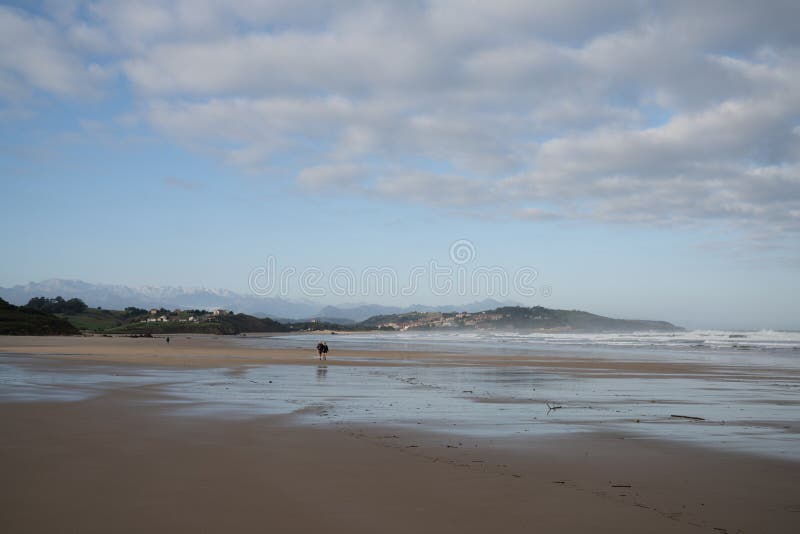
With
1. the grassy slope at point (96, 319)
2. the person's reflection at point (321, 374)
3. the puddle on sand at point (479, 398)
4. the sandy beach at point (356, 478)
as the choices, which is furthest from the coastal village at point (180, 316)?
the sandy beach at point (356, 478)

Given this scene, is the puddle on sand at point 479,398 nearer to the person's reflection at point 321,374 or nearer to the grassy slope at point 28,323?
the person's reflection at point 321,374

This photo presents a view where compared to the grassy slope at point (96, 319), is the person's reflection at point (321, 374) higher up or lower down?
lower down

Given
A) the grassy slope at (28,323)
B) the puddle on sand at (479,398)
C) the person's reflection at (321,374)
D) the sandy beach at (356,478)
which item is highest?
the grassy slope at (28,323)

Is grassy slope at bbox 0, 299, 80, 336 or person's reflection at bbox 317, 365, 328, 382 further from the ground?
grassy slope at bbox 0, 299, 80, 336

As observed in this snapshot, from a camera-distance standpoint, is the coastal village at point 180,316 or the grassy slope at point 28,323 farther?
the coastal village at point 180,316

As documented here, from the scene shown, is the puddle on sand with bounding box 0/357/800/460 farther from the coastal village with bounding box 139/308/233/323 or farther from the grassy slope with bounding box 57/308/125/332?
the coastal village with bounding box 139/308/233/323

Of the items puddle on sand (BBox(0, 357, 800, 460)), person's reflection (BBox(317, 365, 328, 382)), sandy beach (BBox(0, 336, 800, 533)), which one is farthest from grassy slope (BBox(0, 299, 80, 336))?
sandy beach (BBox(0, 336, 800, 533))

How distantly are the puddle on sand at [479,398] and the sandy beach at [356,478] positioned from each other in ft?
3.22

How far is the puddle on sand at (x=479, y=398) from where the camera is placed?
11477 mm

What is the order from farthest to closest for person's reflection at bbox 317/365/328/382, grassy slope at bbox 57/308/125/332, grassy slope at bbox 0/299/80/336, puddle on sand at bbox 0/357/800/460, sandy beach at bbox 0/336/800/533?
grassy slope at bbox 57/308/125/332 → grassy slope at bbox 0/299/80/336 → person's reflection at bbox 317/365/328/382 → puddle on sand at bbox 0/357/800/460 → sandy beach at bbox 0/336/800/533

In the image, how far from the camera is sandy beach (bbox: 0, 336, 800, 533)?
18.9ft

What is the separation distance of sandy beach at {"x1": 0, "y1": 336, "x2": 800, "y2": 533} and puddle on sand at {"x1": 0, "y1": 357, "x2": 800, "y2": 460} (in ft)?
3.22

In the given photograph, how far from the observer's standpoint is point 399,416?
41.3 ft

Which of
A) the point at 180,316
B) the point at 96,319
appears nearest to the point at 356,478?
the point at 96,319
